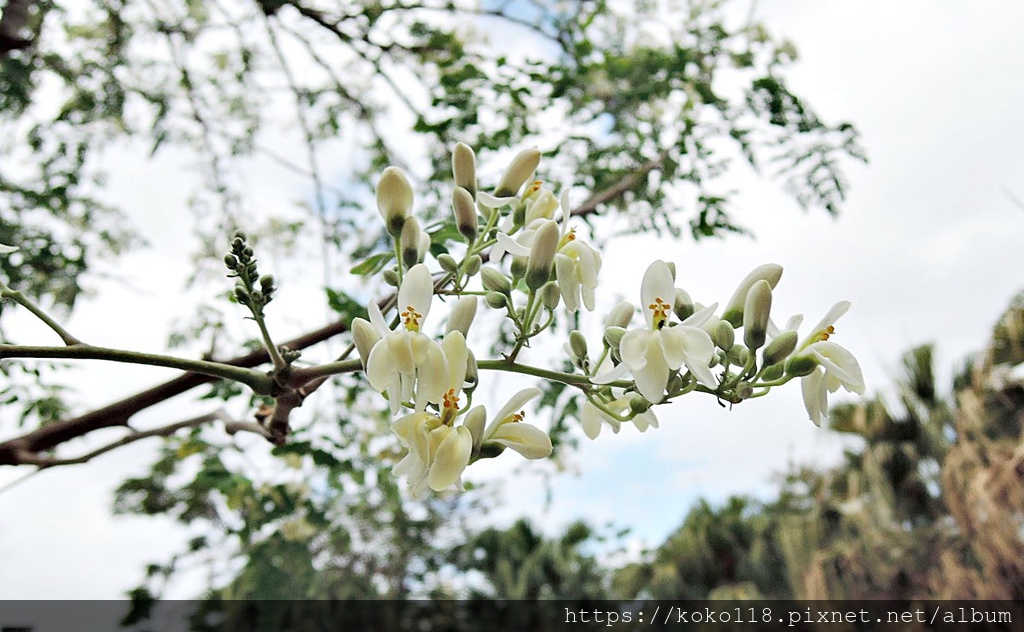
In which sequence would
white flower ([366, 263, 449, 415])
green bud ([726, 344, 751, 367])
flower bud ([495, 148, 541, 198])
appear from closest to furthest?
white flower ([366, 263, 449, 415]) < green bud ([726, 344, 751, 367]) < flower bud ([495, 148, 541, 198])

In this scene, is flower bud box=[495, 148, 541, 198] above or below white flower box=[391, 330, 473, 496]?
above

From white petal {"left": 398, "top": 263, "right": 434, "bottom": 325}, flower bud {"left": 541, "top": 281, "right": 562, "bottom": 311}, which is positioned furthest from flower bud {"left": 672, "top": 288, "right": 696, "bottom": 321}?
white petal {"left": 398, "top": 263, "right": 434, "bottom": 325}

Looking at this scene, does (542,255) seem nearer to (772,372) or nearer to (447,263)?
(447,263)

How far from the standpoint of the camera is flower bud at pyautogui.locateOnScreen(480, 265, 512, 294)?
0.60m

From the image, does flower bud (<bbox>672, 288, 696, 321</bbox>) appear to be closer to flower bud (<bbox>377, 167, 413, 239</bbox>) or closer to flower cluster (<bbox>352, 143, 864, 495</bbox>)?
flower cluster (<bbox>352, 143, 864, 495</bbox>)

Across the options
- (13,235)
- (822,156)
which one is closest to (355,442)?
(13,235)

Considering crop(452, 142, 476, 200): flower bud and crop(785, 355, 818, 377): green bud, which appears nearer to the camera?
crop(785, 355, 818, 377): green bud

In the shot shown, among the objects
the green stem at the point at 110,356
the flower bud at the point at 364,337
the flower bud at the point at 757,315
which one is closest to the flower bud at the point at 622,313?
the flower bud at the point at 757,315

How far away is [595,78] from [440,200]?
0.53m

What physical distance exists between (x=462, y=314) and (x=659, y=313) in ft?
0.51

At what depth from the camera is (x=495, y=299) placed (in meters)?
0.61

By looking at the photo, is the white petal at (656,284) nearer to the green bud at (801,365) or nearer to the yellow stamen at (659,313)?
the yellow stamen at (659,313)

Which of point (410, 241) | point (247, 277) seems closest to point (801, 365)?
point (410, 241)

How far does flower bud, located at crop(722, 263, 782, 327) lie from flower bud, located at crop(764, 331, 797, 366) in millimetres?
48
